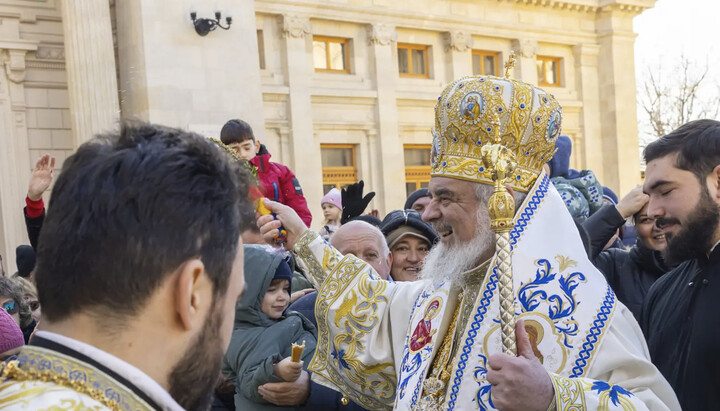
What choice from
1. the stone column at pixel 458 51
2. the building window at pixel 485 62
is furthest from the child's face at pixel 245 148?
the building window at pixel 485 62

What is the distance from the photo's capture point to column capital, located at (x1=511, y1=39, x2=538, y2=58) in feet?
68.7

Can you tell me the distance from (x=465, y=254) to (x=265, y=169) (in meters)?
3.35

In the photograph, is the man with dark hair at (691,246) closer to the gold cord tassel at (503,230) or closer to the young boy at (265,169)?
the gold cord tassel at (503,230)

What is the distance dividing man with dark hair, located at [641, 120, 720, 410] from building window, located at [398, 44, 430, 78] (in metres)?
16.2

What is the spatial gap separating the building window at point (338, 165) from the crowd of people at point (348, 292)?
12087mm

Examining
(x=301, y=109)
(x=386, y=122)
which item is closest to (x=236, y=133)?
(x=301, y=109)

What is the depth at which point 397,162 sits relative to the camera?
18906 millimetres

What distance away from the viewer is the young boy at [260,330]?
3.86 metres

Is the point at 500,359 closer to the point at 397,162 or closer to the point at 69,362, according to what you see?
the point at 69,362

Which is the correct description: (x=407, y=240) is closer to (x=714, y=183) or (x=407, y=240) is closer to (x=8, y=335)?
(x=714, y=183)

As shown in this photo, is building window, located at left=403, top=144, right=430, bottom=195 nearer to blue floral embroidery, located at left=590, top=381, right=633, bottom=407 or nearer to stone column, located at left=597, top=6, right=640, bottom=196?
stone column, located at left=597, top=6, right=640, bottom=196

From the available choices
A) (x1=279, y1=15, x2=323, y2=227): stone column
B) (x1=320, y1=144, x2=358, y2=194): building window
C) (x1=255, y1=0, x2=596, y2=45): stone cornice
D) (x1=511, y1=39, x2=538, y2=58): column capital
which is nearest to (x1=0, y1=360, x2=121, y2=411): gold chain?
(x1=279, y1=15, x2=323, y2=227): stone column

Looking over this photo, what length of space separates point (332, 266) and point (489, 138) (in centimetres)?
86

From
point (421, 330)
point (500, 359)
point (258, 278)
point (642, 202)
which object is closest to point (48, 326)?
point (500, 359)
